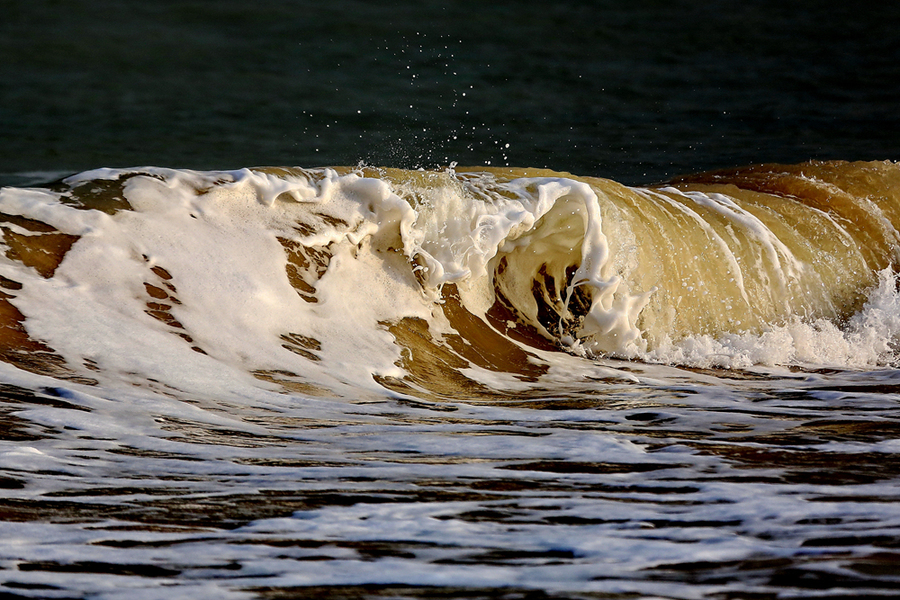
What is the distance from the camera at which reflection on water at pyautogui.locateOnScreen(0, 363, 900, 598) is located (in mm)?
1936

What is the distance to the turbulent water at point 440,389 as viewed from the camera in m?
2.08

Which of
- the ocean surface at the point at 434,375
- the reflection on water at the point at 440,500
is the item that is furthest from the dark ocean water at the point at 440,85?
the reflection on water at the point at 440,500

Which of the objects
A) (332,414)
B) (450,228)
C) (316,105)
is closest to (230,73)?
(316,105)

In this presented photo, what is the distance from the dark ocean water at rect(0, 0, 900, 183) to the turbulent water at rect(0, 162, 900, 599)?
5.56 metres

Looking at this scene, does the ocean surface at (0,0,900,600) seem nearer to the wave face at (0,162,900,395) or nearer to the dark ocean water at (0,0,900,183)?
the wave face at (0,162,900,395)

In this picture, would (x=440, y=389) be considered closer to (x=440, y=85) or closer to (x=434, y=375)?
(x=434, y=375)

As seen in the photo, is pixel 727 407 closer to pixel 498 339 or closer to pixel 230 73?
pixel 498 339

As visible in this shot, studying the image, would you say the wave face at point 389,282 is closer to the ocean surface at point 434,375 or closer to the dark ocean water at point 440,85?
the ocean surface at point 434,375

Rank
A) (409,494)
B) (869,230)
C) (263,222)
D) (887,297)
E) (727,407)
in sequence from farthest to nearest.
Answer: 1. (869,230)
2. (887,297)
3. (263,222)
4. (727,407)
5. (409,494)

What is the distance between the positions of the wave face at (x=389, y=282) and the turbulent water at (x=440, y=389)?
0.06ft

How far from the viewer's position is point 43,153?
38.1ft

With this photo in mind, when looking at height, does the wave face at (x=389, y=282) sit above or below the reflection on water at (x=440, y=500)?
above

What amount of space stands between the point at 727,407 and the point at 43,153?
9917mm

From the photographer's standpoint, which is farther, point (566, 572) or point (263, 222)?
point (263, 222)
